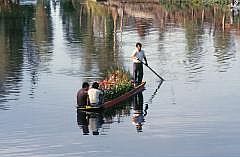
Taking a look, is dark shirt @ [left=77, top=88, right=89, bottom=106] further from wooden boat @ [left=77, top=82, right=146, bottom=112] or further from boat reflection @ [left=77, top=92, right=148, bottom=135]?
Result: boat reflection @ [left=77, top=92, right=148, bottom=135]

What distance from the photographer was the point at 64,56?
129 ft

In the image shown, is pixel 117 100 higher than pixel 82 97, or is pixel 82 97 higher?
pixel 82 97

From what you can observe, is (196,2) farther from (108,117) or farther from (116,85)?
(108,117)

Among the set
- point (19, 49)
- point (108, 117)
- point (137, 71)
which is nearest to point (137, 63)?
point (137, 71)

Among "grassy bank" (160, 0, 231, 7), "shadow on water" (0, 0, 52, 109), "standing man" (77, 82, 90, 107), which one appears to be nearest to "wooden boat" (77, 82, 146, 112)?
"standing man" (77, 82, 90, 107)

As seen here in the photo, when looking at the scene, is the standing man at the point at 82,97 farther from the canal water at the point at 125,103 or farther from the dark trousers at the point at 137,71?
the dark trousers at the point at 137,71

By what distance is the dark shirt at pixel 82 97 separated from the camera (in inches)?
856

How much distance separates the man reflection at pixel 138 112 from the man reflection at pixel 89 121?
112cm

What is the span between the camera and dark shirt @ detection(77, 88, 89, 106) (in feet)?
71.3

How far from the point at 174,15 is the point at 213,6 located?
1133 centimetres

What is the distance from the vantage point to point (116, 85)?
2445cm

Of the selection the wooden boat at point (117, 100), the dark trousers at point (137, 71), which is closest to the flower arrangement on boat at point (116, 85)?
the wooden boat at point (117, 100)

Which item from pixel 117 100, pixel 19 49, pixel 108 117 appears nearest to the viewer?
pixel 108 117

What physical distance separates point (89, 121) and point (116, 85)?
12.5 ft
